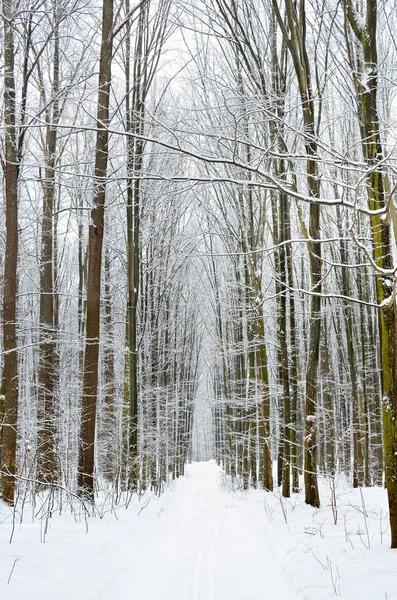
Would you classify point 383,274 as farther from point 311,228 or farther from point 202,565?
point 311,228

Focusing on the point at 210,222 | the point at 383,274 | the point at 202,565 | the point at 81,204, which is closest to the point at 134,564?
the point at 202,565

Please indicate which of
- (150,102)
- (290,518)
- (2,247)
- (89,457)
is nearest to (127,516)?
(89,457)

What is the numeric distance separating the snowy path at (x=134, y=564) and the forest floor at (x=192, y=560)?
11mm

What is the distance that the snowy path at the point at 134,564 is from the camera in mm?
3631

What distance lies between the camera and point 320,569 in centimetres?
453

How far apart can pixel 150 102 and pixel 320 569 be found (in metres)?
13.0

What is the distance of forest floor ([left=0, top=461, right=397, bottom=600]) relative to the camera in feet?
→ 12.1

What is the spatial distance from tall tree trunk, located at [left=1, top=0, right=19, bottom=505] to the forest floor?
0.86 meters

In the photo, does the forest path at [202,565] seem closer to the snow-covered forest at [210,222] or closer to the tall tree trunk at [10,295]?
the snow-covered forest at [210,222]

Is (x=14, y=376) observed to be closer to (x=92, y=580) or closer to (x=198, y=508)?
(x=92, y=580)

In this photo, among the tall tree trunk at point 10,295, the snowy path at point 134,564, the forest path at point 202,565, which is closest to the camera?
the snowy path at point 134,564

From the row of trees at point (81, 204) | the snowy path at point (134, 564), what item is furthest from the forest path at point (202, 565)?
the row of trees at point (81, 204)

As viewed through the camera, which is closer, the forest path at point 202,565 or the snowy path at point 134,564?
the snowy path at point 134,564

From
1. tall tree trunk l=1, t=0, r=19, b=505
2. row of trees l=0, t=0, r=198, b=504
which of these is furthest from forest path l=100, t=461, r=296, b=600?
tall tree trunk l=1, t=0, r=19, b=505
